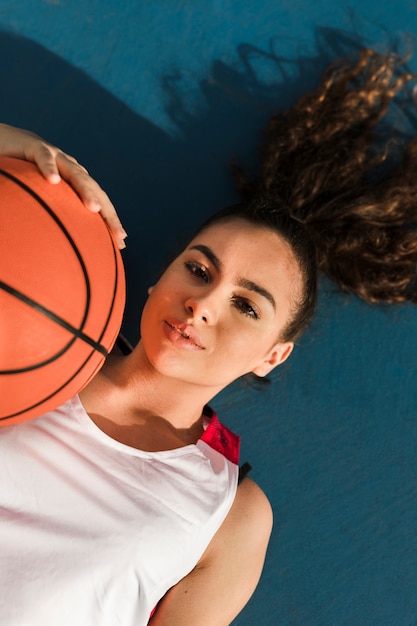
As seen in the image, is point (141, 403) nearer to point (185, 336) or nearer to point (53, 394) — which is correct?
point (185, 336)

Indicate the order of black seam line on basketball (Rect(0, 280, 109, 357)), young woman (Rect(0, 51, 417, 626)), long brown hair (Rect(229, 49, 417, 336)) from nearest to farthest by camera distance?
black seam line on basketball (Rect(0, 280, 109, 357)), young woman (Rect(0, 51, 417, 626)), long brown hair (Rect(229, 49, 417, 336))

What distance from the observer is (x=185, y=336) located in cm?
138

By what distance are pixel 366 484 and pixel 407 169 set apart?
96 centimetres

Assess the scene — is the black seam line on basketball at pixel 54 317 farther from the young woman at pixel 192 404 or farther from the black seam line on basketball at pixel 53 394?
the young woman at pixel 192 404

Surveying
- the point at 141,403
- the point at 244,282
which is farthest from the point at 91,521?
the point at 244,282

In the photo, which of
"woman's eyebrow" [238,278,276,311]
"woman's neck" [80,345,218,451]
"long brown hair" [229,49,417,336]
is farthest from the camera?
"long brown hair" [229,49,417,336]

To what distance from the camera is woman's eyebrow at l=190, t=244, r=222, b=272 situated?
1438mm

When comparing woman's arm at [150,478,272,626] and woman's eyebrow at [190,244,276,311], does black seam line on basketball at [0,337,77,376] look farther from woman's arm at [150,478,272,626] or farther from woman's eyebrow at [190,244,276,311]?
woman's arm at [150,478,272,626]

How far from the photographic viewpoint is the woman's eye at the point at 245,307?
1435mm

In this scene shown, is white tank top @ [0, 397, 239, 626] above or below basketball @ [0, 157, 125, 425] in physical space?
below

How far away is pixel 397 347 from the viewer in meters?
1.87

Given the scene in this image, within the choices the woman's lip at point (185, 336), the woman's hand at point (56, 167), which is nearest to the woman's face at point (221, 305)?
the woman's lip at point (185, 336)

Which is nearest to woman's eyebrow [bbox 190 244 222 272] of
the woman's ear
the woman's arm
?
the woman's ear

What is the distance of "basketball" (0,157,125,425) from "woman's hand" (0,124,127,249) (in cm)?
2
